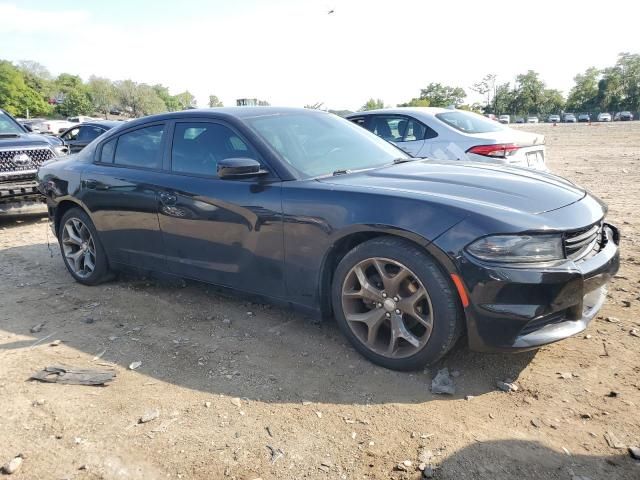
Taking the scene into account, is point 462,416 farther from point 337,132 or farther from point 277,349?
point 337,132

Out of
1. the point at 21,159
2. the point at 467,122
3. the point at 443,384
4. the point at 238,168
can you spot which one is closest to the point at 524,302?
the point at 443,384

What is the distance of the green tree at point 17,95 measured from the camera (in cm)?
8362

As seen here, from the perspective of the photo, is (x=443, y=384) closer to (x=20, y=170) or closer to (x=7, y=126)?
(x=20, y=170)

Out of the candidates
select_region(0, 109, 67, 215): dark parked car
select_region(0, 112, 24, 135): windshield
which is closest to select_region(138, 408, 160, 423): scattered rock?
select_region(0, 109, 67, 215): dark parked car

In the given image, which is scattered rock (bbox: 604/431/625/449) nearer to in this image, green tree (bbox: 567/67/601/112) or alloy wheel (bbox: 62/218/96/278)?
alloy wheel (bbox: 62/218/96/278)

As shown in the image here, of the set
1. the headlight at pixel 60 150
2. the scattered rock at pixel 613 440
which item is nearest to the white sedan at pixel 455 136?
the scattered rock at pixel 613 440

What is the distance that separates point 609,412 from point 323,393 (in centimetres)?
151

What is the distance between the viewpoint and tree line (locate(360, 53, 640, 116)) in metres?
90.7

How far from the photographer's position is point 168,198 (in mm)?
3912

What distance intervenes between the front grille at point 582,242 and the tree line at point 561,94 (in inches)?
3410

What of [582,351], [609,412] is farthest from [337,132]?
[609,412]

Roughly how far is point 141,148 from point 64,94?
11946 centimetres

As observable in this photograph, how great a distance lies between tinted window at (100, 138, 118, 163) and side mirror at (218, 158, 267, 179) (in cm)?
178

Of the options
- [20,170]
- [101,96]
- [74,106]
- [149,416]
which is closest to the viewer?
[149,416]
